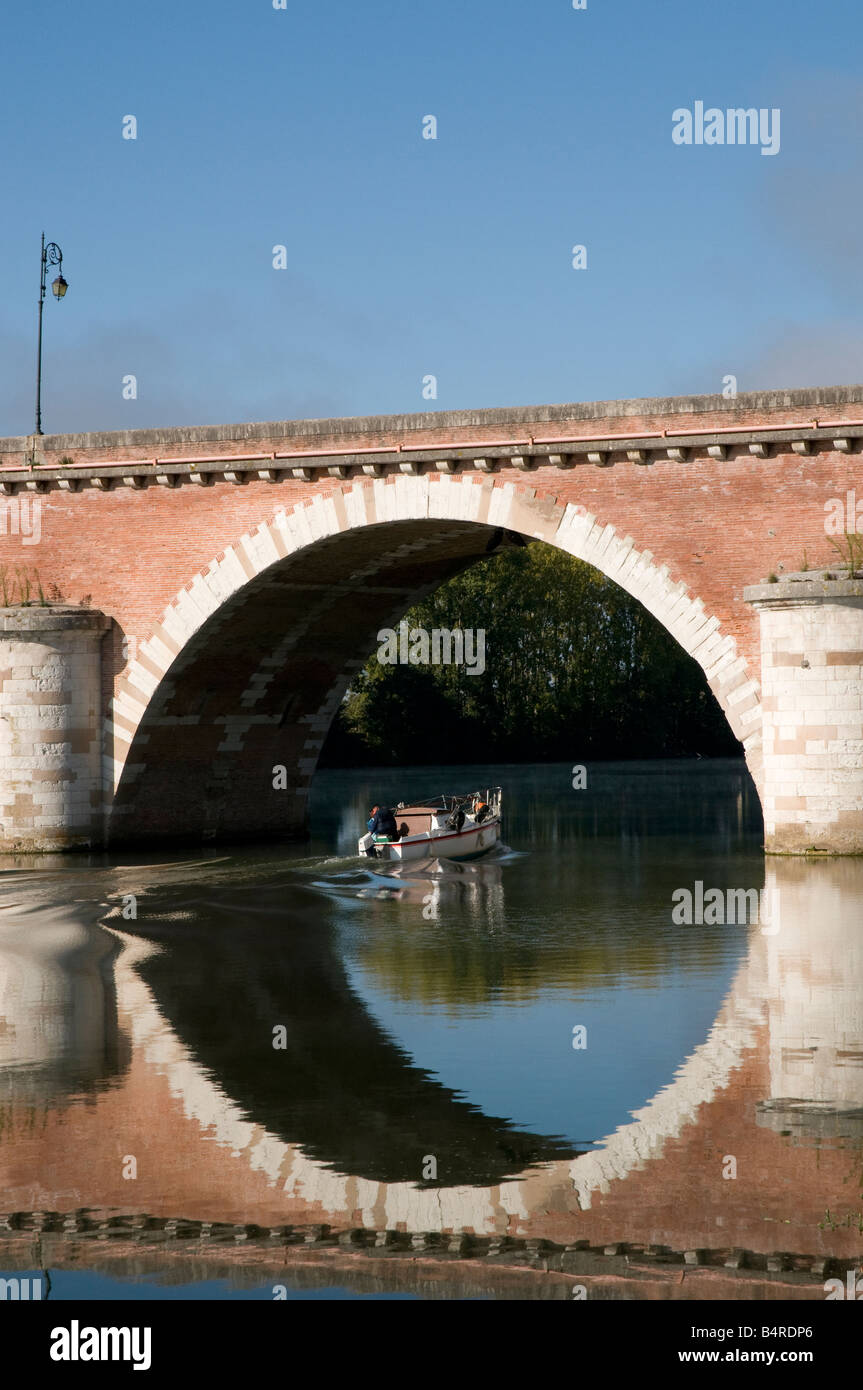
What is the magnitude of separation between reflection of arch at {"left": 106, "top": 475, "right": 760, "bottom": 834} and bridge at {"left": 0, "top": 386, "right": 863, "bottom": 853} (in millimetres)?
44

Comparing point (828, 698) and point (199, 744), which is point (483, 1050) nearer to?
point (828, 698)

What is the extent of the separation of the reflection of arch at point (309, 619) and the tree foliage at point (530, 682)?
26.9 m

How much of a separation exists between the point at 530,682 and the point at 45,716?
35215 millimetres

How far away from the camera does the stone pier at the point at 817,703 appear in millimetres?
22047

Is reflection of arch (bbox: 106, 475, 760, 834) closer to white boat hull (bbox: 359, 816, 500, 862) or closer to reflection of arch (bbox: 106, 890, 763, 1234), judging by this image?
white boat hull (bbox: 359, 816, 500, 862)

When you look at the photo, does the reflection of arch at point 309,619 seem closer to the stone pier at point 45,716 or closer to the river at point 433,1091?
the stone pier at point 45,716

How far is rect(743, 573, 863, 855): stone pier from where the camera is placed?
22.0 m

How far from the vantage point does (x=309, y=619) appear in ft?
95.1

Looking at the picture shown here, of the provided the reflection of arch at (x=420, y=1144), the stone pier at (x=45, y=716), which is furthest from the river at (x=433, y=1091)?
the stone pier at (x=45, y=716)

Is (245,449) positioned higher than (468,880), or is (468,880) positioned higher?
(245,449)

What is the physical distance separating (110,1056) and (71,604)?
1576 centimetres

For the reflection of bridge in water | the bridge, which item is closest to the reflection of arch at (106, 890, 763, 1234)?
the reflection of bridge in water
